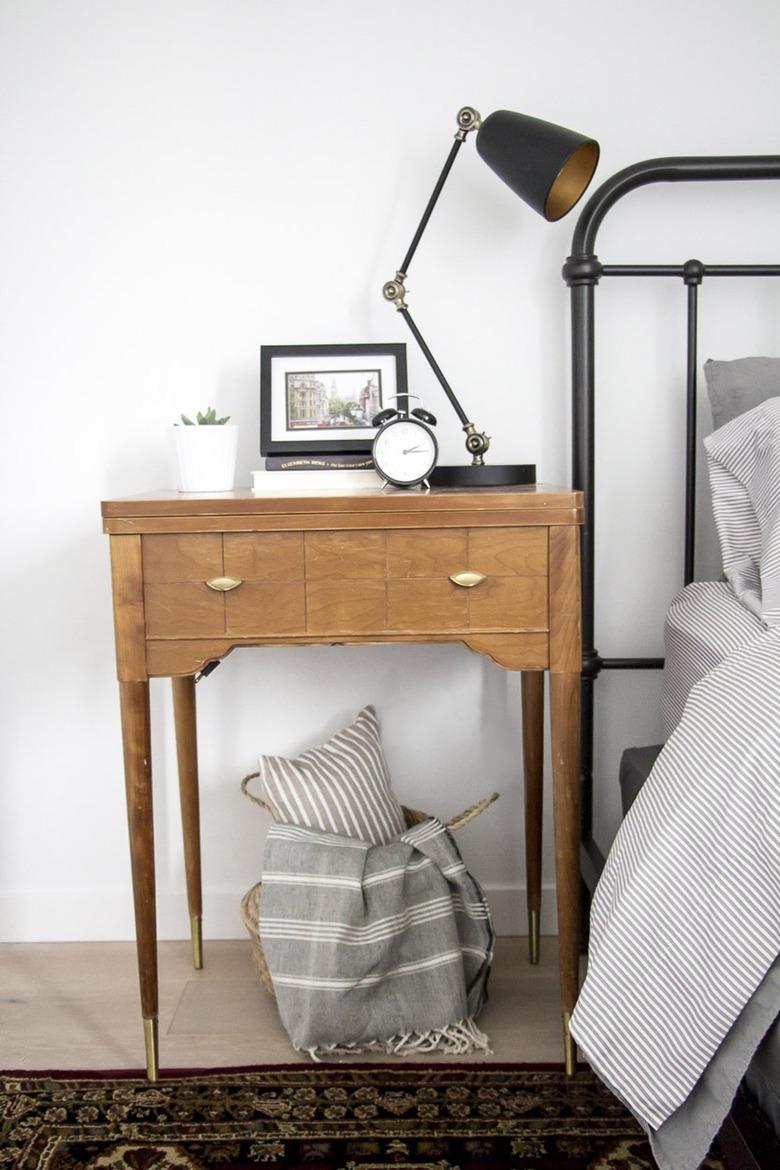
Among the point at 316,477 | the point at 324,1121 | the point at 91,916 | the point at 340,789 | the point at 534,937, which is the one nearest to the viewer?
the point at 324,1121

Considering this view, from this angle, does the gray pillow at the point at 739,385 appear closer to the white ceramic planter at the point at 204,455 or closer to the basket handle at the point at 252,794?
the white ceramic planter at the point at 204,455

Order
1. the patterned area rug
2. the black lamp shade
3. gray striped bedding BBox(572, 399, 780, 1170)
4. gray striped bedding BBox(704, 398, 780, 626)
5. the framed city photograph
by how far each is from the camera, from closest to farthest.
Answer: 1. gray striped bedding BBox(572, 399, 780, 1170)
2. the patterned area rug
3. gray striped bedding BBox(704, 398, 780, 626)
4. the black lamp shade
5. the framed city photograph

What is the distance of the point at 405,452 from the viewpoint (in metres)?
1.53

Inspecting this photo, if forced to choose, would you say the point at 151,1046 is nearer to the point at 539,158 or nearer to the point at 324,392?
the point at 324,392

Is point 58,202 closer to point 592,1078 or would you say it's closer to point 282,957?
point 282,957

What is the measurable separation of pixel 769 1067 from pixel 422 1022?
65 centimetres

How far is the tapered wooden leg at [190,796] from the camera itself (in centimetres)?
175

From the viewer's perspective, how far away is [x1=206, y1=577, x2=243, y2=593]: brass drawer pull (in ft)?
4.49

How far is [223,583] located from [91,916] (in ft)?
2.94

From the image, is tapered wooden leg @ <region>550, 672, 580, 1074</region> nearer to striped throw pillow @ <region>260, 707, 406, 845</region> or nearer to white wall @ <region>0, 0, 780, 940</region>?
striped throw pillow @ <region>260, 707, 406, 845</region>

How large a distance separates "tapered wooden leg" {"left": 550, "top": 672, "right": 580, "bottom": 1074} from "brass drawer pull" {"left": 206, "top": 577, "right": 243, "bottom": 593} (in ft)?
1.42

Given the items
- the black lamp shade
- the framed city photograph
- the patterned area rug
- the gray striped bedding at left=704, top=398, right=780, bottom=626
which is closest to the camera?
the patterned area rug

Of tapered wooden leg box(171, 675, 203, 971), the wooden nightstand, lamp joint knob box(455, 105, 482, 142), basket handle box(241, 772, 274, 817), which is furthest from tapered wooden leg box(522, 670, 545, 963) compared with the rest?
lamp joint knob box(455, 105, 482, 142)

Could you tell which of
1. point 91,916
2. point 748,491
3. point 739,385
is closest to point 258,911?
point 91,916
